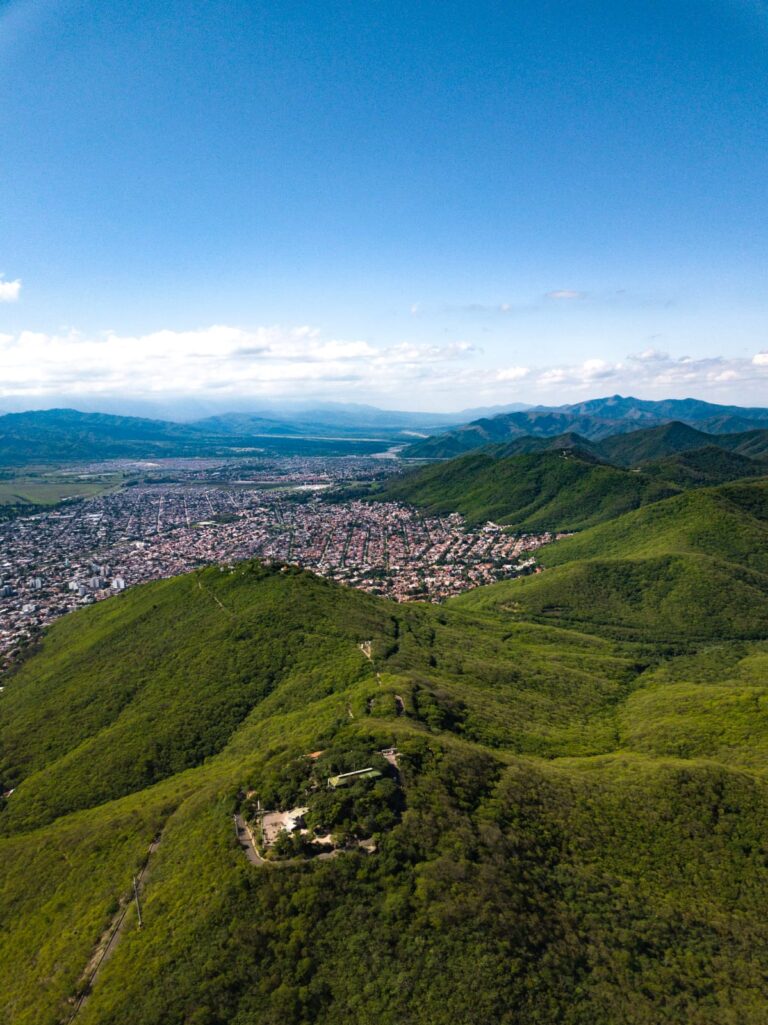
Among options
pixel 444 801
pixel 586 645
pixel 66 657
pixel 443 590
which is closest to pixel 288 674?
pixel 444 801

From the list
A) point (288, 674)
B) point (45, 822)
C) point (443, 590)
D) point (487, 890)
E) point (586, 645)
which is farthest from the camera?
point (443, 590)

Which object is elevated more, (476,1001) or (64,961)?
(476,1001)

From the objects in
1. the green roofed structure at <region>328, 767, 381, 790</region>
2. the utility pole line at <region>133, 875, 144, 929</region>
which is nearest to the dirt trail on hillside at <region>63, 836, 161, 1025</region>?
the utility pole line at <region>133, 875, 144, 929</region>

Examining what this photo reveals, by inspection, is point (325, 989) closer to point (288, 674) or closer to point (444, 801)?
point (444, 801)

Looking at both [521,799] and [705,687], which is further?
[705,687]

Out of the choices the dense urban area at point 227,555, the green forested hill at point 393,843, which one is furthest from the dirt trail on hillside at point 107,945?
the dense urban area at point 227,555

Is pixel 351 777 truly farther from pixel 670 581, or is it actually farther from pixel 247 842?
pixel 670 581

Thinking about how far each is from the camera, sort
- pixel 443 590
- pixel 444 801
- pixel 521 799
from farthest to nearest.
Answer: pixel 443 590 < pixel 521 799 < pixel 444 801

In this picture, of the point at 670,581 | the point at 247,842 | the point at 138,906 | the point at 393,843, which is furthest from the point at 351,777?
the point at 670,581
